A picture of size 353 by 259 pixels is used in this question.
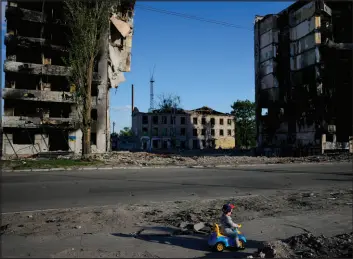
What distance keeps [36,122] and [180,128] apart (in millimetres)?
48469

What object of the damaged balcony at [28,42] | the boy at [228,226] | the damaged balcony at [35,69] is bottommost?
the boy at [228,226]

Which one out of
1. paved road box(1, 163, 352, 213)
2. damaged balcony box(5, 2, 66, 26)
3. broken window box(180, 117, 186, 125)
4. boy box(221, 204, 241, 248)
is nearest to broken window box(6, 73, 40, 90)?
damaged balcony box(5, 2, 66, 26)

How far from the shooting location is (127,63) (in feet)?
145

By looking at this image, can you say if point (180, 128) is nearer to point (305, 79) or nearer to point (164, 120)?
point (164, 120)

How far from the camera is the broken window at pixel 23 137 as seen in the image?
113ft

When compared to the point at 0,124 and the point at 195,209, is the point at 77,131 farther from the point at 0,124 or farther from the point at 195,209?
the point at 195,209

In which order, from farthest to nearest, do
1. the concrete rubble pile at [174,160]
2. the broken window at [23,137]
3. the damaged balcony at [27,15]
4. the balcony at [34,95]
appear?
the broken window at [23,137], the damaged balcony at [27,15], the balcony at [34,95], the concrete rubble pile at [174,160]

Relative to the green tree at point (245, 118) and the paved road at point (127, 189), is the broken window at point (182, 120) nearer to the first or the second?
the green tree at point (245, 118)

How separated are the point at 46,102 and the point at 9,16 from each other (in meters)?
9.74

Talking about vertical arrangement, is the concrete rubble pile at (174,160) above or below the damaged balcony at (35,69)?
below

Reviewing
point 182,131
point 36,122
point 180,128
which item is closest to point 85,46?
point 36,122

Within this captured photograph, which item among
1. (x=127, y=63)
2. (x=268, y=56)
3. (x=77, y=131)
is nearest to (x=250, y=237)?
(x=77, y=131)

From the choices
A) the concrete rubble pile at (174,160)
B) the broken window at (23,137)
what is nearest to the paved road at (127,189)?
the concrete rubble pile at (174,160)

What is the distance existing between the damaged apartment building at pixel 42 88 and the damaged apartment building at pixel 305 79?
2547 cm
